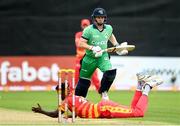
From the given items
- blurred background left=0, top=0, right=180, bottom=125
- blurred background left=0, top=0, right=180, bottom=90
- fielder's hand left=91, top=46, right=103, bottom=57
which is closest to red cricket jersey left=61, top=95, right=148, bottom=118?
fielder's hand left=91, top=46, right=103, bottom=57

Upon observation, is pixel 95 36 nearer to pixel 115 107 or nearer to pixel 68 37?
pixel 115 107

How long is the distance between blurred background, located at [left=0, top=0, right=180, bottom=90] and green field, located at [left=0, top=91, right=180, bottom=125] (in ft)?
2.60

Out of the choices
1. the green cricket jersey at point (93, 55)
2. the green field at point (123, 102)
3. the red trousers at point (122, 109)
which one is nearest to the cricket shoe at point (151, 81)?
the red trousers at point (122, 109)

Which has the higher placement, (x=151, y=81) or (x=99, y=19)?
(x=99, y=19)

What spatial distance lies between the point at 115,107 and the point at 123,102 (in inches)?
204

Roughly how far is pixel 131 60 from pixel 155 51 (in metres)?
0.85

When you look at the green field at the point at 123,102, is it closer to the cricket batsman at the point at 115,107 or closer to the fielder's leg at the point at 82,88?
the cricket batsman at the point at 115,107

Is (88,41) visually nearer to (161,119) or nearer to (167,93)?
(161,119)

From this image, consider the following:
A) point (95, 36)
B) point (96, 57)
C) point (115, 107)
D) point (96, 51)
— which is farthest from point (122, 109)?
point (95, 36)

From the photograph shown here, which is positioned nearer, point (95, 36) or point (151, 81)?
point (151, 81)

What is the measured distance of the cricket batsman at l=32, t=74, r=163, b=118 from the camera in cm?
1086

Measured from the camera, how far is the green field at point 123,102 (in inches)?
473

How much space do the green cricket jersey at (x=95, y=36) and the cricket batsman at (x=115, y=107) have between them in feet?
5.12

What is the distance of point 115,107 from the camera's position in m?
10.9
